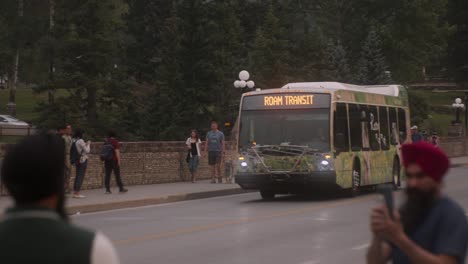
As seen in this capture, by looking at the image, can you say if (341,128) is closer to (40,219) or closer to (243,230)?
(243,230)

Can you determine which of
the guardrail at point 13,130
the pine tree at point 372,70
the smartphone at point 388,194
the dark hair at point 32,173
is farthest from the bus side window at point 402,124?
the pine tree at point 372,70

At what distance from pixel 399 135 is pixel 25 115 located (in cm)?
5952

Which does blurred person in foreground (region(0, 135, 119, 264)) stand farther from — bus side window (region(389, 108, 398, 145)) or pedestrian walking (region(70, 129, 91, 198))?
bus side window (region(389, 108, 398, 145))

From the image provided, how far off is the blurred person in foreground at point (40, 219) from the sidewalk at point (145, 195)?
17.6 m

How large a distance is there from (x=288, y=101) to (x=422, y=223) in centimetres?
2026

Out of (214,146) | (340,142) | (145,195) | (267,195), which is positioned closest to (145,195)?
(145,195)

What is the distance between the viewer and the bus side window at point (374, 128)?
2747 cm

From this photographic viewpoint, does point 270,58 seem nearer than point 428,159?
No

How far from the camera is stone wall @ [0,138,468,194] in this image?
28844 millimetres

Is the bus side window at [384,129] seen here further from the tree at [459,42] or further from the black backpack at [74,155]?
the tree at [459,42]

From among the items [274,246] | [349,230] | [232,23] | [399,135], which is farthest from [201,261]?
[232,23]

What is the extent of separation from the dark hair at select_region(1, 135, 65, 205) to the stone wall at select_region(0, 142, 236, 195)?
24.6 metres

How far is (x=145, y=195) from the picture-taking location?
85.9 ft

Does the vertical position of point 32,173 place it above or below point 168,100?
below
